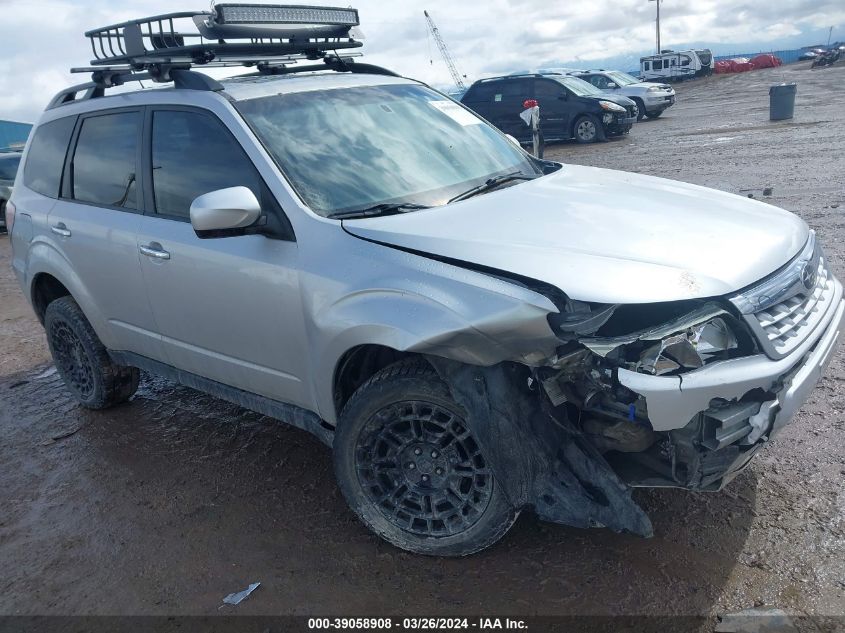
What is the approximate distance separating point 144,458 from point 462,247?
101 inches

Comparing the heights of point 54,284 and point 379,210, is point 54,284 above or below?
below

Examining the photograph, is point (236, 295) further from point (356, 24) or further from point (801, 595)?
point (801, 595)

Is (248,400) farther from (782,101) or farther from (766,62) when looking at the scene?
(766,62)

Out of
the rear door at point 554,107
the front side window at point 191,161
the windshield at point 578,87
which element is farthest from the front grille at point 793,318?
the windshield at point 578,87

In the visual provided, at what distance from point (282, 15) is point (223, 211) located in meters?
1.72

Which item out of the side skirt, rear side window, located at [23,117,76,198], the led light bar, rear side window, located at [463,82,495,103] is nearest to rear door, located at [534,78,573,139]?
rear side window, located at [463,82,495,103]

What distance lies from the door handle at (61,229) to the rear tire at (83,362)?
0.52 m

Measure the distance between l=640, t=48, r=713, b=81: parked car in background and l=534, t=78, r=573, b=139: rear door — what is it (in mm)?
28900

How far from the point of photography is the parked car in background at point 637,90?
75.3 feet

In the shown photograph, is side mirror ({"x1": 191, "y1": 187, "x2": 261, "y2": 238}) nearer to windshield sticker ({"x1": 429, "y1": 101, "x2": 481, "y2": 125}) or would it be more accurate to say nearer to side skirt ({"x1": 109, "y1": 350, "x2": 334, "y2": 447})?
side skirt ({"x1": 109, "y1": 350, "x2": 334, "y2": 447})

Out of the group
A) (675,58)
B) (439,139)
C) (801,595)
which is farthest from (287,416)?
(675,58)

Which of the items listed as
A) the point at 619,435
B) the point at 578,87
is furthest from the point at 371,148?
the point at 578,87

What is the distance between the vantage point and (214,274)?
3467 mm

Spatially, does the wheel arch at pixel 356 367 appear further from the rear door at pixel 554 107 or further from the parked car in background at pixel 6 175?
the rear door at pixel 554 107
